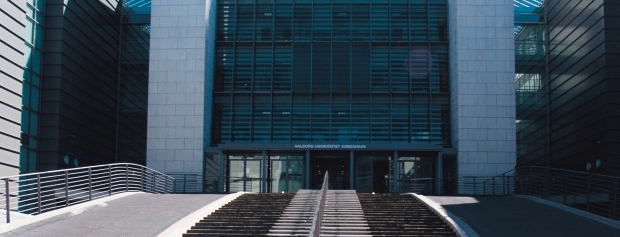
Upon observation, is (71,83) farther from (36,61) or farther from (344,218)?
(344,218)

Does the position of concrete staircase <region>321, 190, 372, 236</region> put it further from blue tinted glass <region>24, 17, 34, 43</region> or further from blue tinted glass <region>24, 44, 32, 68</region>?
blue tinted glass <region>24, 17, 34, 43</region>

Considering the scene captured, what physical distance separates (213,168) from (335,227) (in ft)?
56.0

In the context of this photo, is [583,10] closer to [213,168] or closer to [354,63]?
[354,63]

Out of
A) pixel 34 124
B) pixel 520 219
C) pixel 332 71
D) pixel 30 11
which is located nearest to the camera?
pixel 520 219

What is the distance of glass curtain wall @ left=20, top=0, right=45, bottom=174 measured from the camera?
27906 mm

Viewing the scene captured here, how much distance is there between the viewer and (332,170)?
107ft

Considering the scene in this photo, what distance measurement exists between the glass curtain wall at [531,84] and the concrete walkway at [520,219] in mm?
14042

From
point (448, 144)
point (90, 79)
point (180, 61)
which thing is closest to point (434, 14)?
point (448, 144)

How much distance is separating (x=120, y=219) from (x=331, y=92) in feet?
57.8

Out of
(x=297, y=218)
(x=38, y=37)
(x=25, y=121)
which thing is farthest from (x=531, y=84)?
(x=25, y=121)

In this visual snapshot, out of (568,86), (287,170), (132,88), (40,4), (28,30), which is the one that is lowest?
(287,170)

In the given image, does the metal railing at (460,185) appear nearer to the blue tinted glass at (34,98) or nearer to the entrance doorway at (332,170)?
the entrance doorway at (332,170)

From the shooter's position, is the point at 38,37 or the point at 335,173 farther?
the point at 335,173

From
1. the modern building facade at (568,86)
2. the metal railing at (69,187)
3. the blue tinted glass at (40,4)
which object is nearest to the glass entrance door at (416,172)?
the modern building facade at (568,86)
